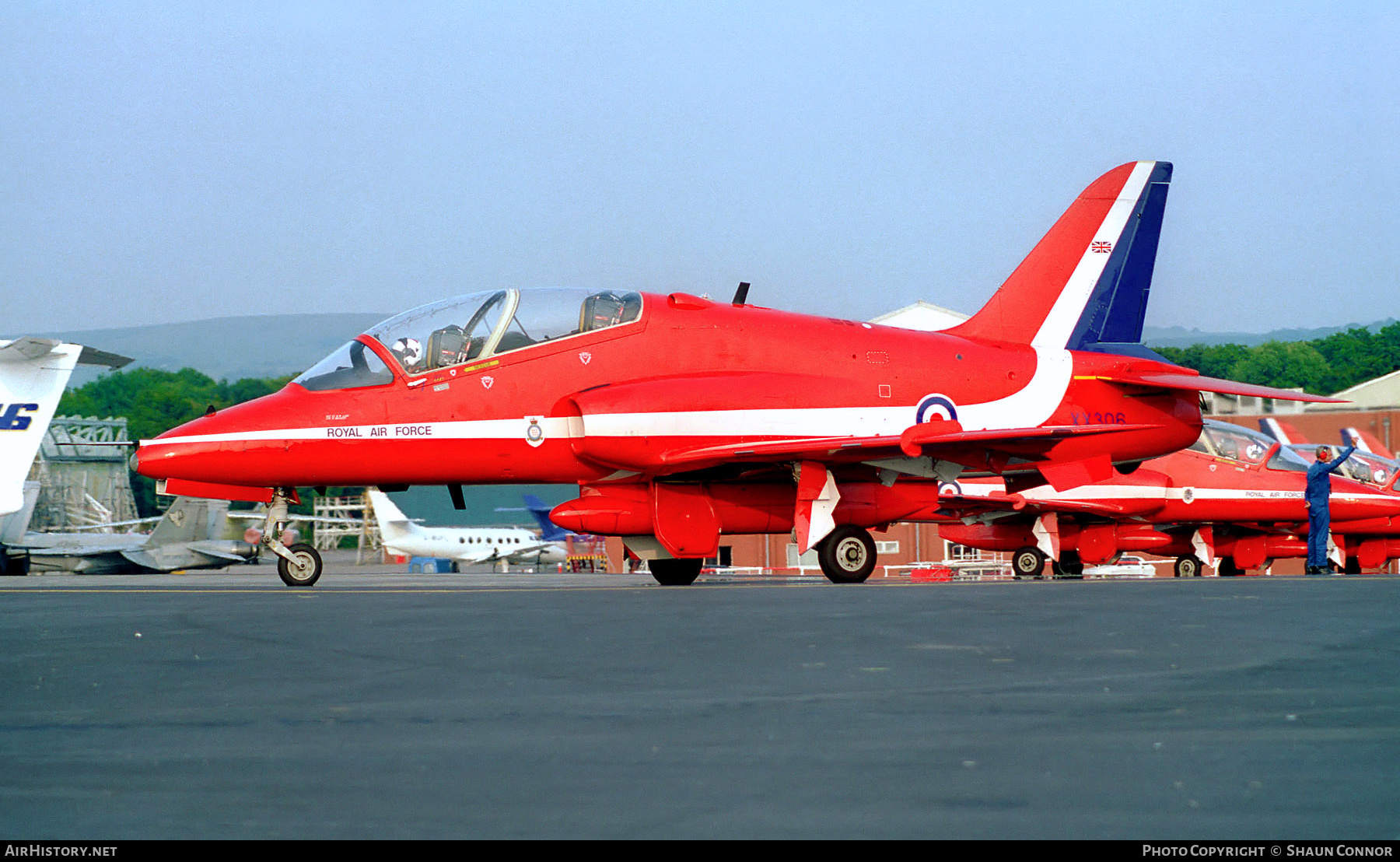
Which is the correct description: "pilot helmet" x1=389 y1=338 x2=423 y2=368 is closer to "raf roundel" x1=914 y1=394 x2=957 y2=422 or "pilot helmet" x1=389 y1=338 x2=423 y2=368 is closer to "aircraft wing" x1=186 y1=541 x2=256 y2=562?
"raf roundel" x1=914 y1=394 x2=957 y2=422

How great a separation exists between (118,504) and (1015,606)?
68.1m

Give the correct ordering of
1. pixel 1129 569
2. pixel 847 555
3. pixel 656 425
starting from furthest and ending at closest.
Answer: pixel 1129 569 → pixel 847 555 → pixel 656 425

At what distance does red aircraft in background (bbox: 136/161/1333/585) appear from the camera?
1286 centimetres

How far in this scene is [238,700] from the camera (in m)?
4.57

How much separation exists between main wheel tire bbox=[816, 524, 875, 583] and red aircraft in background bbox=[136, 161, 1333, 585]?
0.02m

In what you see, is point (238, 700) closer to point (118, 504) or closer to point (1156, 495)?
point (1156, 495)

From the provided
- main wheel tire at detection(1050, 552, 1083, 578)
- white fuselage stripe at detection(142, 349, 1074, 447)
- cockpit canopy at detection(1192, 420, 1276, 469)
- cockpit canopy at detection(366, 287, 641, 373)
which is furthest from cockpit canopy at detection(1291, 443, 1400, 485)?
cockpit canopy at detection(366, 287, 641, 373)

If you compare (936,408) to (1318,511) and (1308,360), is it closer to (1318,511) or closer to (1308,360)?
(1318,511)

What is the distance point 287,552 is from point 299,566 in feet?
1.03

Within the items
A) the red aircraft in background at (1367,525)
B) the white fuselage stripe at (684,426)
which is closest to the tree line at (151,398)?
the red aircraft in background at (1367,525)

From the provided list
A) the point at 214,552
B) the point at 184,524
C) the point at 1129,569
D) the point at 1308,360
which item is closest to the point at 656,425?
the point at 214,552

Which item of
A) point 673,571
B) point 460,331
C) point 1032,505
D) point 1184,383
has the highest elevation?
point 460,331

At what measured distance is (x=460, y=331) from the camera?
13.3m

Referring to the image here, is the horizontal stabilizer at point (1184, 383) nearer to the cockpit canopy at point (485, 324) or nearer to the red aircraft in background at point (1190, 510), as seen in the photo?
the red aircraft in background at point (1190, 510)
